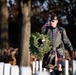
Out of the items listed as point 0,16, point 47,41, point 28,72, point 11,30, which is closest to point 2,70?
point 28,72

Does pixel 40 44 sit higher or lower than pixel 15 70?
higher

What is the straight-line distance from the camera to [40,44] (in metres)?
7.83

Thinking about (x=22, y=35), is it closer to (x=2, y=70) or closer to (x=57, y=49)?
(x=57, y=49)

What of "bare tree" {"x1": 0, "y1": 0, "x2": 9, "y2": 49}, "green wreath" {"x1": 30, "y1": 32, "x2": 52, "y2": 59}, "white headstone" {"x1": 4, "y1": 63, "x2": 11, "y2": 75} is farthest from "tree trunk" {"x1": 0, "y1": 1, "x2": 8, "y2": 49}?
"white headstone" {"x1": 4, "y1": 63, "x2": 11, "y2": 75}

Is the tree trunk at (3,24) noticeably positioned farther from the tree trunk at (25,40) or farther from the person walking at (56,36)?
the person walking at (56,36)

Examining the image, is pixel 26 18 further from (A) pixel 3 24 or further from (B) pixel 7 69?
(B) pixel 7 69

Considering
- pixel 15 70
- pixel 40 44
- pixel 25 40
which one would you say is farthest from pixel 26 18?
pixel 15 70

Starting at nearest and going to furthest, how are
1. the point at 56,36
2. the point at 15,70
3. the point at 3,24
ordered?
the point at 15,70 < the point at 56,36 < the point at 3,24

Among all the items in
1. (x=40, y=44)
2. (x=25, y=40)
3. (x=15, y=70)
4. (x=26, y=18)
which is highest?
(x=26, y=18)

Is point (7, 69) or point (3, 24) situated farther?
point (3, 24)

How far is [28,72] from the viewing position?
446cm

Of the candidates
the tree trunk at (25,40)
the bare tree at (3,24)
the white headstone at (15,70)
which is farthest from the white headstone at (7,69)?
the bare tree at (3,24)

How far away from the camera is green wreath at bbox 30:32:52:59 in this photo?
25.2ft

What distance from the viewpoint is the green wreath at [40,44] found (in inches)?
303
